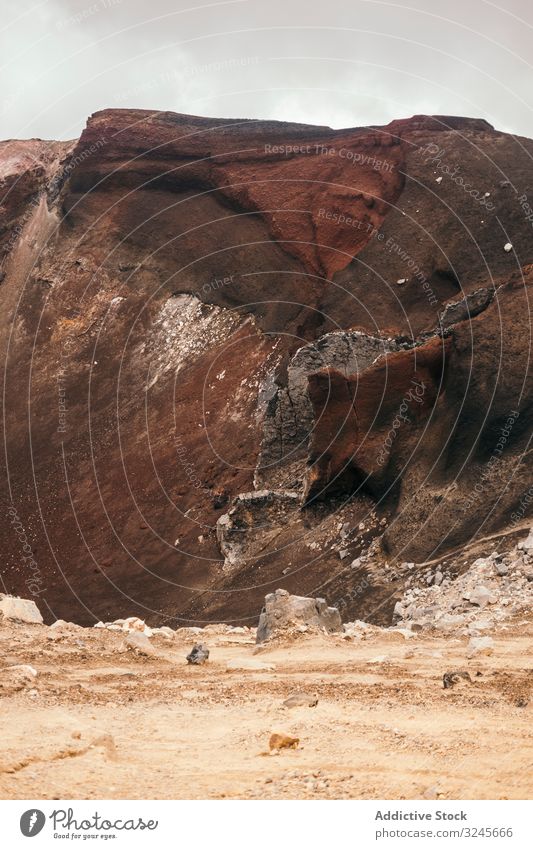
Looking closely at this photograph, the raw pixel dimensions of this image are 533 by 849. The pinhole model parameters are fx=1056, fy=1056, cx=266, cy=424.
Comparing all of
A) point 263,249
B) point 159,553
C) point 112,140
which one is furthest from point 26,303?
point 159,553

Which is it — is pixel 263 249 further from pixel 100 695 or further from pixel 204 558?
pixel 100 695

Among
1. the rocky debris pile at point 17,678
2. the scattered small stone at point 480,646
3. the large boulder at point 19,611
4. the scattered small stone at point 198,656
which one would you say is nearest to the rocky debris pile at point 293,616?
the scattered small stone at point 198,656

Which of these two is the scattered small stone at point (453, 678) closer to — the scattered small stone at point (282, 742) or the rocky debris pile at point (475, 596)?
the scattered small stone at point (282, 742)

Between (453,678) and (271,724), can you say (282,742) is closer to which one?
(271,724)

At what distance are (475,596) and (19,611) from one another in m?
8.95

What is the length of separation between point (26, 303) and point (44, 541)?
16791mm

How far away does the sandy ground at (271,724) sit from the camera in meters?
8.88

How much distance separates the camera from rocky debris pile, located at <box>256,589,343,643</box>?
1870cm

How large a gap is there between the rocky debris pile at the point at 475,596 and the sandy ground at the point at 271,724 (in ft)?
8.01

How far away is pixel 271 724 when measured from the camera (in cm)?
1123

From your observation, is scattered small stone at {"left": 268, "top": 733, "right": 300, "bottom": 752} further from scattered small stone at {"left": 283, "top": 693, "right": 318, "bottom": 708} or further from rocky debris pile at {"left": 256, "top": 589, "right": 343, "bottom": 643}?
rocky debris pile at {"left": 256, "top": 589, "right": 343, "bottom": 643}

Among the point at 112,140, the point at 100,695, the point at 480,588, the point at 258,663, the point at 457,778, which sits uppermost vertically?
the point at 112,140

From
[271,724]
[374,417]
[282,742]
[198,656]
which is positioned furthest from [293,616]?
[374,417]

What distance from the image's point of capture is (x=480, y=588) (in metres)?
21.3
